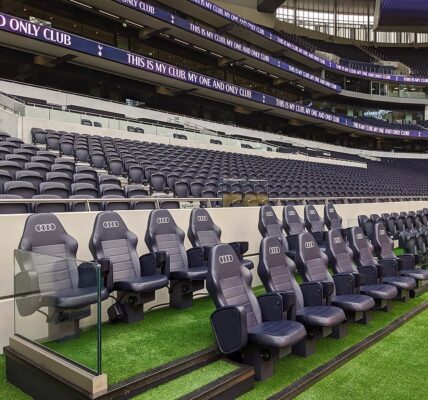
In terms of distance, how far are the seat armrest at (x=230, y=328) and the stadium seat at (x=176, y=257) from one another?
3.82 feet

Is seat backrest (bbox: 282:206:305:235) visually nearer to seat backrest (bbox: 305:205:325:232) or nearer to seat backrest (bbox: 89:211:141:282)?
seat backrest (bbox: 305:205:325:232)

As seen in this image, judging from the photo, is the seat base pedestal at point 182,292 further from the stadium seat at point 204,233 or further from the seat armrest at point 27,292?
the seat armrest at point 27,292

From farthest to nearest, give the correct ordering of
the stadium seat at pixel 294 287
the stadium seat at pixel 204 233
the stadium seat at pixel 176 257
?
the stadium seat at pixel 204 233 < the stadium seat at pixel 176 257 < the stadium seat at pixel 294 287

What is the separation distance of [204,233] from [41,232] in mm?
2123

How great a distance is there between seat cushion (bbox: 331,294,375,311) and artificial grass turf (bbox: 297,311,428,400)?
0.36 metres

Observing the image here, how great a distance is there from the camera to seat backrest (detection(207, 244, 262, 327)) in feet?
11.0

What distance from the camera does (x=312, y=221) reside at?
749cm

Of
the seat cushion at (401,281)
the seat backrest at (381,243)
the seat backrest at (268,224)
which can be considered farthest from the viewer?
the seat backrest at (381,243)

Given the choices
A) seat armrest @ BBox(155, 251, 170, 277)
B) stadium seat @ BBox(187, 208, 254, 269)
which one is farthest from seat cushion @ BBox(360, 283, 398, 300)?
seat armrest @ BBox(155, 251, 170, 277)

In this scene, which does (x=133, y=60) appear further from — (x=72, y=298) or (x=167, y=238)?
(x=72, y=298)

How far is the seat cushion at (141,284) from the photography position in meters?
3.73

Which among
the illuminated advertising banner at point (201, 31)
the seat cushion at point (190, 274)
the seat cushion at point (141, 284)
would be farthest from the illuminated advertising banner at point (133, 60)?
the seat cushion at point (141, 284)

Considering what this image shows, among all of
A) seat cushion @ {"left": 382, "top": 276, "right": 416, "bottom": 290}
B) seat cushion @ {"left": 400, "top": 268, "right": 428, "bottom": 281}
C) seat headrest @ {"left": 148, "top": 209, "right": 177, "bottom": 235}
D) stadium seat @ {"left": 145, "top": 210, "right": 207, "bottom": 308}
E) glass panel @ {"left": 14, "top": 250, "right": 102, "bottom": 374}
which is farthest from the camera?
seat cushion @ {"left": 400, "top": 268, "right": 428, "bottom": 281}

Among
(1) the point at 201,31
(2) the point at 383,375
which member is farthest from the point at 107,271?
(1) the point at 201,31
